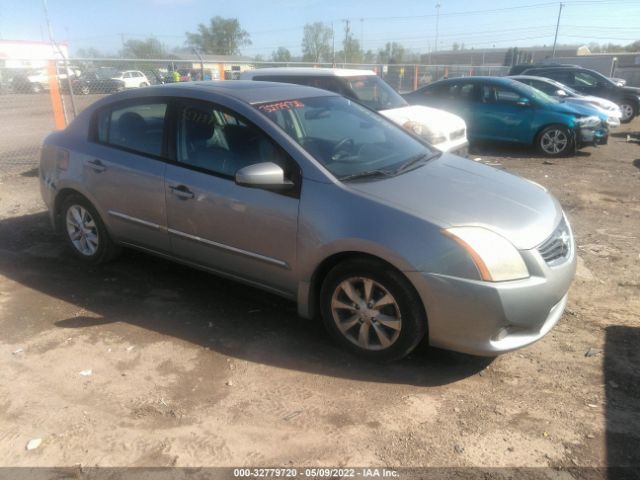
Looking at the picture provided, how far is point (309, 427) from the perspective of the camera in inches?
109

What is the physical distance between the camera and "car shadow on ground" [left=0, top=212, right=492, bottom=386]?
3334 millimetres

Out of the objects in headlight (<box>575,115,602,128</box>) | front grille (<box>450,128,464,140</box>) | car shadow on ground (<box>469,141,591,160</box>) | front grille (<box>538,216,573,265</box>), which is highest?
front grille (<box>538,216,573,265</box>)

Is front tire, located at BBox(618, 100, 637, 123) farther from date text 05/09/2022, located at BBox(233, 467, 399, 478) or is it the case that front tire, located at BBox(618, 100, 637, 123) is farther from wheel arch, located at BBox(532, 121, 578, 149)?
date text 05/09/2022, located at BBox(233, 467, 399, 478)

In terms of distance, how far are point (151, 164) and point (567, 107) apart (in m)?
9.10

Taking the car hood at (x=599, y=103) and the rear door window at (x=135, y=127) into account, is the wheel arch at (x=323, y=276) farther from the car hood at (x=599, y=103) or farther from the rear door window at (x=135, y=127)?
the car hood at (x=599, y=103)

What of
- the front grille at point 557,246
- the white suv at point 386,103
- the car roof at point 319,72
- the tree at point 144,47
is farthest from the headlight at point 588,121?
the tree at point 144,47

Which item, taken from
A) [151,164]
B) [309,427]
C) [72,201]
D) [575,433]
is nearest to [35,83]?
[72,201]

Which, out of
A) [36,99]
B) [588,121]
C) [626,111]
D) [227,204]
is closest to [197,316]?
[227,204]

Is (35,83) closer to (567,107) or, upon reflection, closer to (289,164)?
(289,164)

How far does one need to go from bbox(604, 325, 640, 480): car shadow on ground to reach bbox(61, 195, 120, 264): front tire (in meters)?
4.07

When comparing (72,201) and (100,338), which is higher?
(72,201)

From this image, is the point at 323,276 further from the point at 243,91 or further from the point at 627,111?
the point at 627,111

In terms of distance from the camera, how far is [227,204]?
11.9ft

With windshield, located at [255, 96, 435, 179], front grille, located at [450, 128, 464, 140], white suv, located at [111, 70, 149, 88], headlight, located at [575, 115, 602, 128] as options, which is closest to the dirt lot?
windshield, located at [255, 96, 435, 179]
